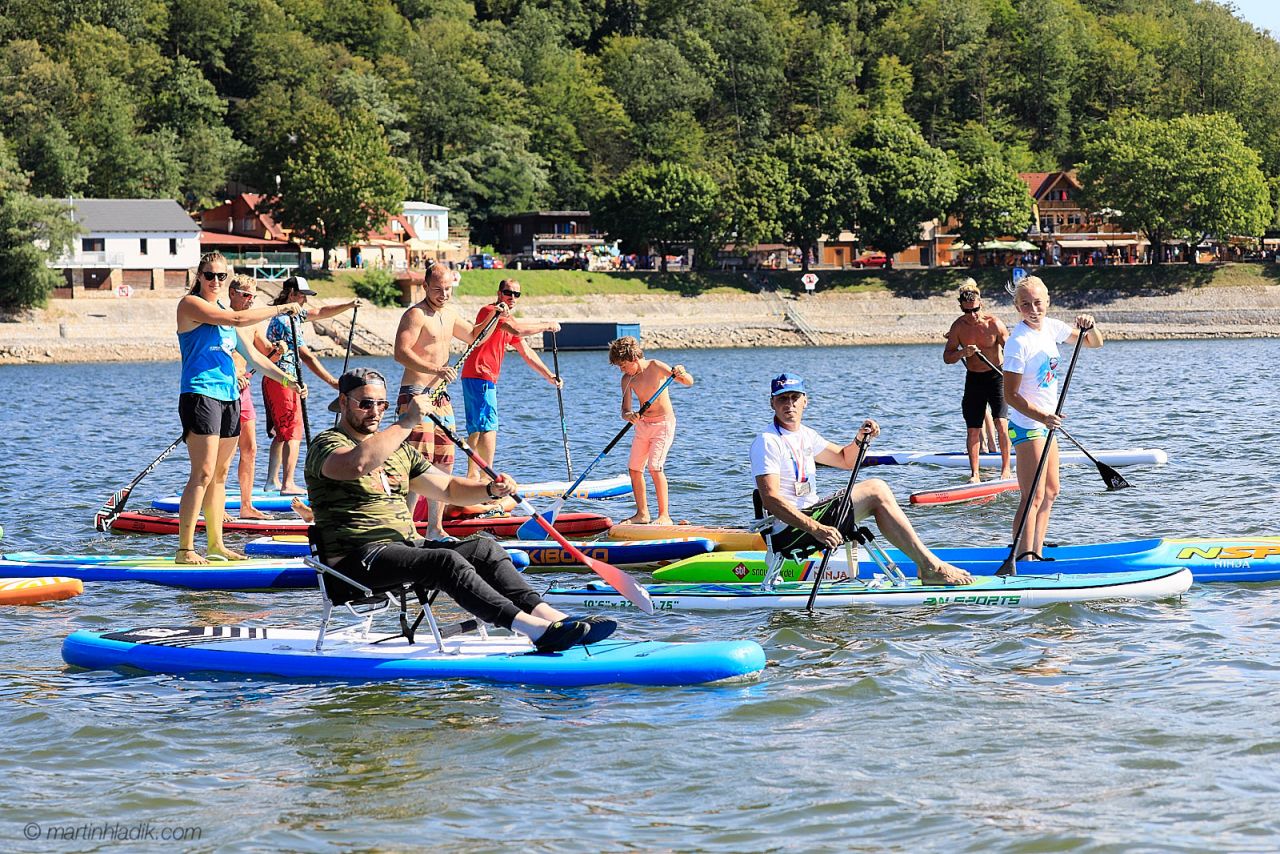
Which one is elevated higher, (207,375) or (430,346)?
(430,346)

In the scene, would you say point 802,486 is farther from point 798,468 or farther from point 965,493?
point 965,493

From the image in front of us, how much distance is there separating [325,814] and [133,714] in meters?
2.22

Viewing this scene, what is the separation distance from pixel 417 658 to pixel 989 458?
11.6 metres

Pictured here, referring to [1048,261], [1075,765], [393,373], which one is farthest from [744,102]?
[1075,765]

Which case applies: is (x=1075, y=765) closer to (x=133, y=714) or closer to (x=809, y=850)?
(x=809, y=850)

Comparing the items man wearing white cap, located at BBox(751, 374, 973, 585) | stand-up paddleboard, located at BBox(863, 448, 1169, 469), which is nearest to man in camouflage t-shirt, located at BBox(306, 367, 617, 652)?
man wearing white cap, located at BBox(751, 374, 973, 585)

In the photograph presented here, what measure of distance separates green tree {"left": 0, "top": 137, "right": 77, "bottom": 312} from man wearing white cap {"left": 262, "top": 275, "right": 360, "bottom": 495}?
2227 inches

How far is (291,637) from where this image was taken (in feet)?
31.1

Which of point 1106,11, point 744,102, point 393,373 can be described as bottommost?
point 393,373

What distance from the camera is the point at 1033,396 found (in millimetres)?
11109

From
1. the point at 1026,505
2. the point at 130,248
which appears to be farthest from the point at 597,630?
the point at 130,248

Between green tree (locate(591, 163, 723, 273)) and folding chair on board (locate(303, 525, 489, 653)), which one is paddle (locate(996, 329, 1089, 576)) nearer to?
folding chair on board (locate(303, 525, 489, 653))

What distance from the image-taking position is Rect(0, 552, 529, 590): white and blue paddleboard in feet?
40.2

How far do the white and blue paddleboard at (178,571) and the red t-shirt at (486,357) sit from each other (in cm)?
230
